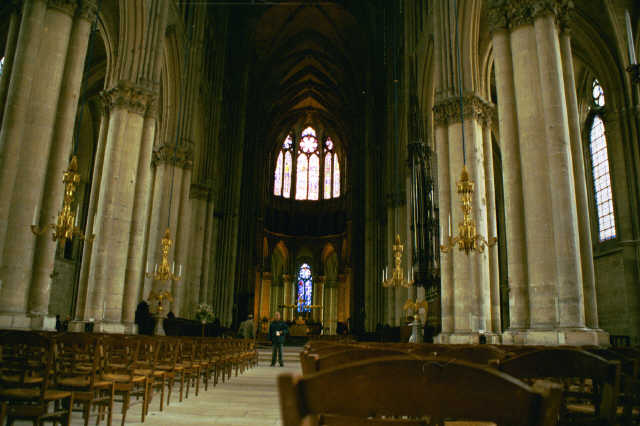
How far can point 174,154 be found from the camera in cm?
2031

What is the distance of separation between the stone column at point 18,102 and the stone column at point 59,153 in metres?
0.45

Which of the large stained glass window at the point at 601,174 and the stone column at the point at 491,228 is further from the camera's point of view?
the large stained glass window at the point at 601,174

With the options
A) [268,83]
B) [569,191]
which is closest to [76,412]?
[569,191]

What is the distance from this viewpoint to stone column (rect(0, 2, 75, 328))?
948 cm

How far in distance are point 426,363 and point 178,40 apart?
20.7 m

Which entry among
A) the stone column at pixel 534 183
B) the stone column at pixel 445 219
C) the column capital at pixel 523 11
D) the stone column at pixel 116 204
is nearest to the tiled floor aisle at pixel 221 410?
the stone column at pixel 534 183

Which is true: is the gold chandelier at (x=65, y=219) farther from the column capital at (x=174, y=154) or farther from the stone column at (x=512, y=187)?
the column capital at (x=174, y=154)

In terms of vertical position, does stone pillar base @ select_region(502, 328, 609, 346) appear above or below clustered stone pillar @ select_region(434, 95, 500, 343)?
below

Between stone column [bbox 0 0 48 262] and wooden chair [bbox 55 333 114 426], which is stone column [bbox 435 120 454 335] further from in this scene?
stone column [bbox 0 0 48 262]

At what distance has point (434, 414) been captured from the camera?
120 cm

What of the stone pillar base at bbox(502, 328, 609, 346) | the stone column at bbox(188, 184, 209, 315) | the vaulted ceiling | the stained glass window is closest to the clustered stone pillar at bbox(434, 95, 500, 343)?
the stone pillar base at bbox(502, 328, 609, 346)

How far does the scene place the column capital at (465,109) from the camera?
47.4ft

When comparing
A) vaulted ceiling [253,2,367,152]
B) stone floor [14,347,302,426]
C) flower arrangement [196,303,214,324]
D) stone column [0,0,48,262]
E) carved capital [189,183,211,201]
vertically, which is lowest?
stone floor [14,347,302,426]

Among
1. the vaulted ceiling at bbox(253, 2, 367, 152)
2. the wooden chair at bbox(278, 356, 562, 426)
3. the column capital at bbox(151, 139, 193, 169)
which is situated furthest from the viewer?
the vaulted ceiling at bbox(253, 2, 367, 152)
